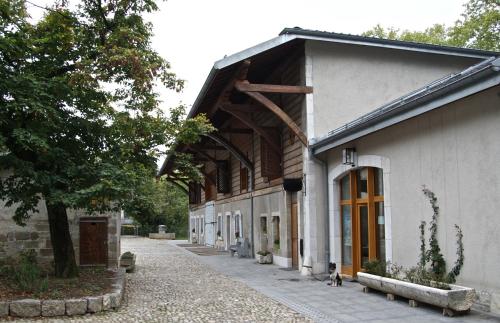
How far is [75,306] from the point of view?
8508 mm

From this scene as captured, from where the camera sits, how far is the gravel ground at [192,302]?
8.30 meters

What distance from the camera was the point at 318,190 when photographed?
45.2ft

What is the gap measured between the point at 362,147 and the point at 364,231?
6.05 feet

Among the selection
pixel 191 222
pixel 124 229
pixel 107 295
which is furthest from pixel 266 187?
pixel 124 229

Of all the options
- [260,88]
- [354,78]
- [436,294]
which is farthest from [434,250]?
[354,78]

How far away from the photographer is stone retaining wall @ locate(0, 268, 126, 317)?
8266 mm

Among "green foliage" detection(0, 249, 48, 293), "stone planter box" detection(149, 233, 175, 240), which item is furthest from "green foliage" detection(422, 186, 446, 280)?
"stone planter box" detection(149, 233, 175, 240)

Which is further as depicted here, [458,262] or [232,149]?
[232,149]

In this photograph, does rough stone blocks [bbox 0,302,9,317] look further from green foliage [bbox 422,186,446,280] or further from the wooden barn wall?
the wooden barn wall

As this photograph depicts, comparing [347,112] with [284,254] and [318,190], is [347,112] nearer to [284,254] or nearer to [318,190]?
[318,190]

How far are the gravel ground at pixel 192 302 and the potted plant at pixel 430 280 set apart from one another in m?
1.81

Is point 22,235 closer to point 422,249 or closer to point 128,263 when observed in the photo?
point 128,263

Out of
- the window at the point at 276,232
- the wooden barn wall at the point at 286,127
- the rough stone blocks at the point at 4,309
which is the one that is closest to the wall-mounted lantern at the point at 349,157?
the wooden barn wall at the point at 286,127

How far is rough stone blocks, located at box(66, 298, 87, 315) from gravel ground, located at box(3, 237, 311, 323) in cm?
14
